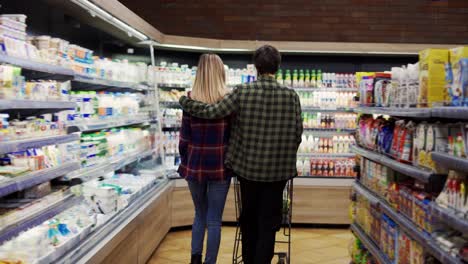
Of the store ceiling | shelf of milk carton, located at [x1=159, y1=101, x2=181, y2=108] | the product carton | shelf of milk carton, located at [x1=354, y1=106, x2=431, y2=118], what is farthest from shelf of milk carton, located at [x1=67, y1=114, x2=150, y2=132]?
the store ceiling

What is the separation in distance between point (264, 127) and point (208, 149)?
0.51 metres

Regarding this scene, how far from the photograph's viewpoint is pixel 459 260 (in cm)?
236

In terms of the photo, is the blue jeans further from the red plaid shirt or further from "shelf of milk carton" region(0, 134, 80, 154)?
"shelf of milk carton" region(0, 134, 80, 154)

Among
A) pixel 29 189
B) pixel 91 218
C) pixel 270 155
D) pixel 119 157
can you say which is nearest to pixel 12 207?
pixel 29 189

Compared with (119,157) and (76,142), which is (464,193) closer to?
(76,142)

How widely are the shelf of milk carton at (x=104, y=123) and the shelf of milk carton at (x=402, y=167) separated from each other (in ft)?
7.04

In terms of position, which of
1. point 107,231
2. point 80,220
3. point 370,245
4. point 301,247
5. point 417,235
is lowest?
point 301,247

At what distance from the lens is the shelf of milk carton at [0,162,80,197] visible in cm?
254

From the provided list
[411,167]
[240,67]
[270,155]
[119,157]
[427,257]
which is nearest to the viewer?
[427,257]

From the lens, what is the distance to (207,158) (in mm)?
3924

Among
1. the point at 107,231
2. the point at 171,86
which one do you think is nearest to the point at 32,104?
the point at 107,231

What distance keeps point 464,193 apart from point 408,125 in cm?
98

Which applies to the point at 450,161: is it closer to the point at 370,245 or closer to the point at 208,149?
the point at 370,245

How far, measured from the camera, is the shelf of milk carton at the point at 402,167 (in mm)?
2807
